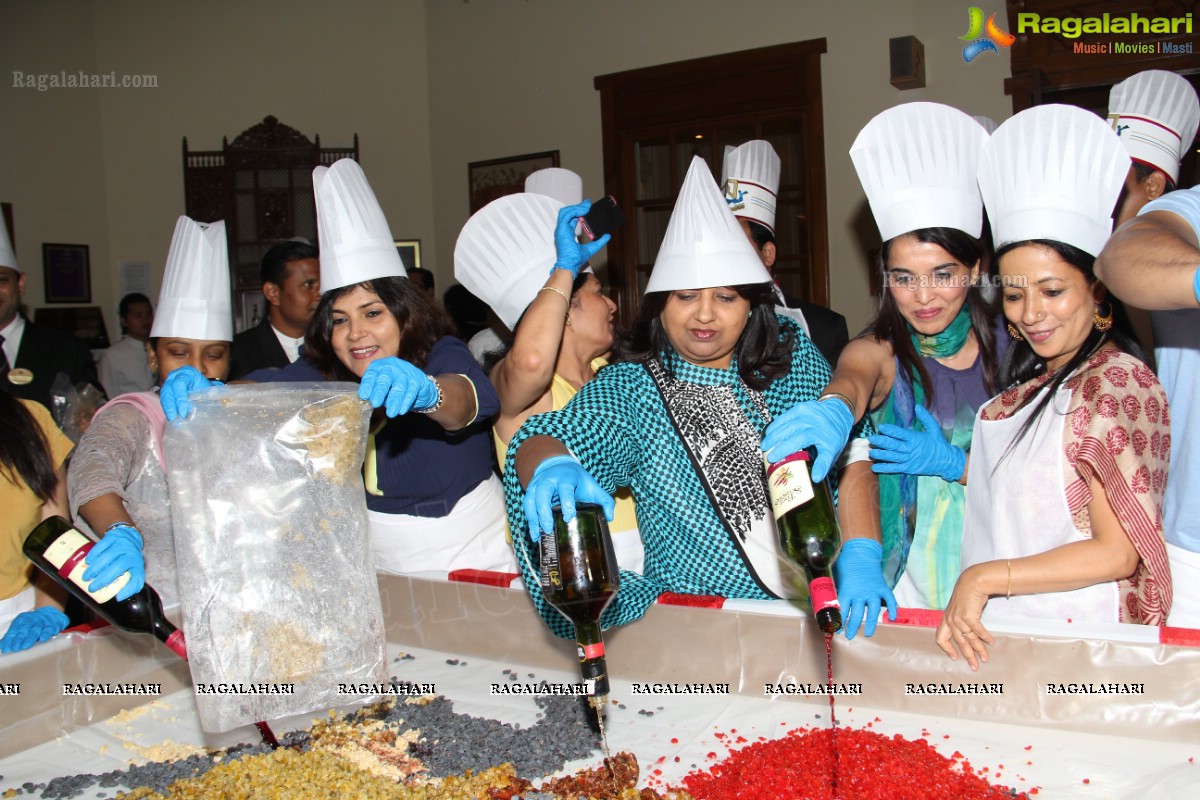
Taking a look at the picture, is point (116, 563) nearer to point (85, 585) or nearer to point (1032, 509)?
point (85, 585)

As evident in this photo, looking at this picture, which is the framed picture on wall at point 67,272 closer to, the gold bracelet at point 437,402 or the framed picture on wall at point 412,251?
the framed picture on wall at point 412,251

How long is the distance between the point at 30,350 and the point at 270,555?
8.38 ft

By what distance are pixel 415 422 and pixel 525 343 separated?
289mm

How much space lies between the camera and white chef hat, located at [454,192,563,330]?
2182mm

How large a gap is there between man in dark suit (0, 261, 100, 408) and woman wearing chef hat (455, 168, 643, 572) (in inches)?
70.0

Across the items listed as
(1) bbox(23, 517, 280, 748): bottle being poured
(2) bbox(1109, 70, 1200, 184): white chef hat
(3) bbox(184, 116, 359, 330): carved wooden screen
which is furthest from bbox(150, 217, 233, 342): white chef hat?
(3) bbox(184, 116, 359, 330): carved wooden screen

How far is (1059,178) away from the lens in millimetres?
1551

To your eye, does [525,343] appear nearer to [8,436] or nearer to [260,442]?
[260,442]

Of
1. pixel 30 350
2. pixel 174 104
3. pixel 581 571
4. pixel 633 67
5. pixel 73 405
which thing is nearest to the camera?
pixel 581 571

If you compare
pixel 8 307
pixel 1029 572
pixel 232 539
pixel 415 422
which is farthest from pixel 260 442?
pixel 8 307

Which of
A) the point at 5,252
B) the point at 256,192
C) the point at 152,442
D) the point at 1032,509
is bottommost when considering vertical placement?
the point at 1032,509

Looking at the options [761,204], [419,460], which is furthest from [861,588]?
[761,204]

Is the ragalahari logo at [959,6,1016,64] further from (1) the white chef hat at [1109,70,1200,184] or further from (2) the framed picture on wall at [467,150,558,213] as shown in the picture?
(2) the framed picture on wall at [467,150,558,213]

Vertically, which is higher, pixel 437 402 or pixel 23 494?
pixel 437 402
